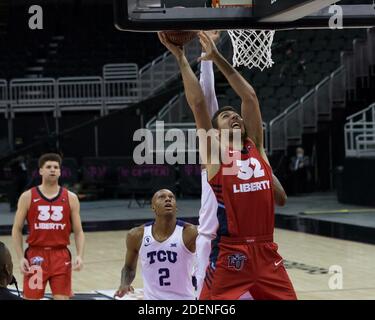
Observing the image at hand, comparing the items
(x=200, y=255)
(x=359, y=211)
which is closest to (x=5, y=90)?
(x=359, y=211)

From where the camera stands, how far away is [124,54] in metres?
28.5

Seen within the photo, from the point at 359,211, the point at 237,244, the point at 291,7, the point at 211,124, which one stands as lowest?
the point at 359,211

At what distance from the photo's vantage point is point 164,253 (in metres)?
6.99

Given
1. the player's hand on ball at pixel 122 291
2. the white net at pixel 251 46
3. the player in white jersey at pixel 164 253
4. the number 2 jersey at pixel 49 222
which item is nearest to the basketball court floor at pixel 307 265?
the number 2 jersey at pixel 49 222

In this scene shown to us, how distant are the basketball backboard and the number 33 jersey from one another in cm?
195

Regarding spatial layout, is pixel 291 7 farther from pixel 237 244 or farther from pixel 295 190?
pixel 295 190

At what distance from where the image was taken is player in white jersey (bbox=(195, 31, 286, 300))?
555 centimetres

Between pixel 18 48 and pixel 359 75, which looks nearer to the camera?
pixel 359 75

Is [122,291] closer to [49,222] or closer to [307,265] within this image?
[49,222]

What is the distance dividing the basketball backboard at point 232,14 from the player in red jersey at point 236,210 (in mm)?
168

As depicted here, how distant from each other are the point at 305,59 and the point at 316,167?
2.88m

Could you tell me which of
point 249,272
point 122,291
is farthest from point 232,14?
point 122,291

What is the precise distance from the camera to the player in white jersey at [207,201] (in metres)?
5.55

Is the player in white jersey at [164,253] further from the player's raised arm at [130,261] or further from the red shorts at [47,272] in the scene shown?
the red shorts at [47,272]
